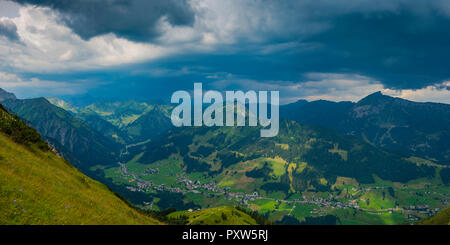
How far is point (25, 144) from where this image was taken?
56.7 metres
